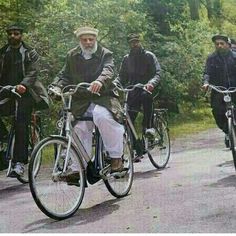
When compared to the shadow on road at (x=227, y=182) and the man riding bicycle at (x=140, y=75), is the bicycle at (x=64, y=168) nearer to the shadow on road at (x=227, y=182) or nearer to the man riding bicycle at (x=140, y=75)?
the shadow on road at (x=227, y=182)

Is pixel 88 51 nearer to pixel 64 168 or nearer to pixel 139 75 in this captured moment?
pixel 64 168

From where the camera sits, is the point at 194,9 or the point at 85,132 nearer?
the point at 85,132

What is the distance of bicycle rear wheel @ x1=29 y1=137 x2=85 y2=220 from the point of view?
291cm

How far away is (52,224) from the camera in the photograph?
2906mm

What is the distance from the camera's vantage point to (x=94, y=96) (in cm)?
336

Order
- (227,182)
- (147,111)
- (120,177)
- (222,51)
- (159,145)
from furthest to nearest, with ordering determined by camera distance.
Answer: (159,145) → (147,111) → (222,51) → (227,182) → (120,177)

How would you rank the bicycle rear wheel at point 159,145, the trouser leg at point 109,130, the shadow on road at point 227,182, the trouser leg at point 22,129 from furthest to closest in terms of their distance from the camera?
the bicycle rear wheel at point 159,145, the trouser leg at point 22,129, the shadow on road at point 227,182, the trouser leg at point 109,130

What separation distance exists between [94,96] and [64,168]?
0.57 metres

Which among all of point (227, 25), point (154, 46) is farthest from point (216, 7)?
point (154, 46)

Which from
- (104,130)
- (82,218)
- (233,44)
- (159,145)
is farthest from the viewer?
(159,145)

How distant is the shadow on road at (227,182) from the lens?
3.76 meters

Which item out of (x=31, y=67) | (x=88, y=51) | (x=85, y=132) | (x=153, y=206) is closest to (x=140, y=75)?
(x=31, y=67)

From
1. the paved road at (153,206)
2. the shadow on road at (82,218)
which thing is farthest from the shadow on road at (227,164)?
the shadow on road at (82,218)

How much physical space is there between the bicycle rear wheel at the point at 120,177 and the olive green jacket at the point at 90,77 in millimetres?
296
